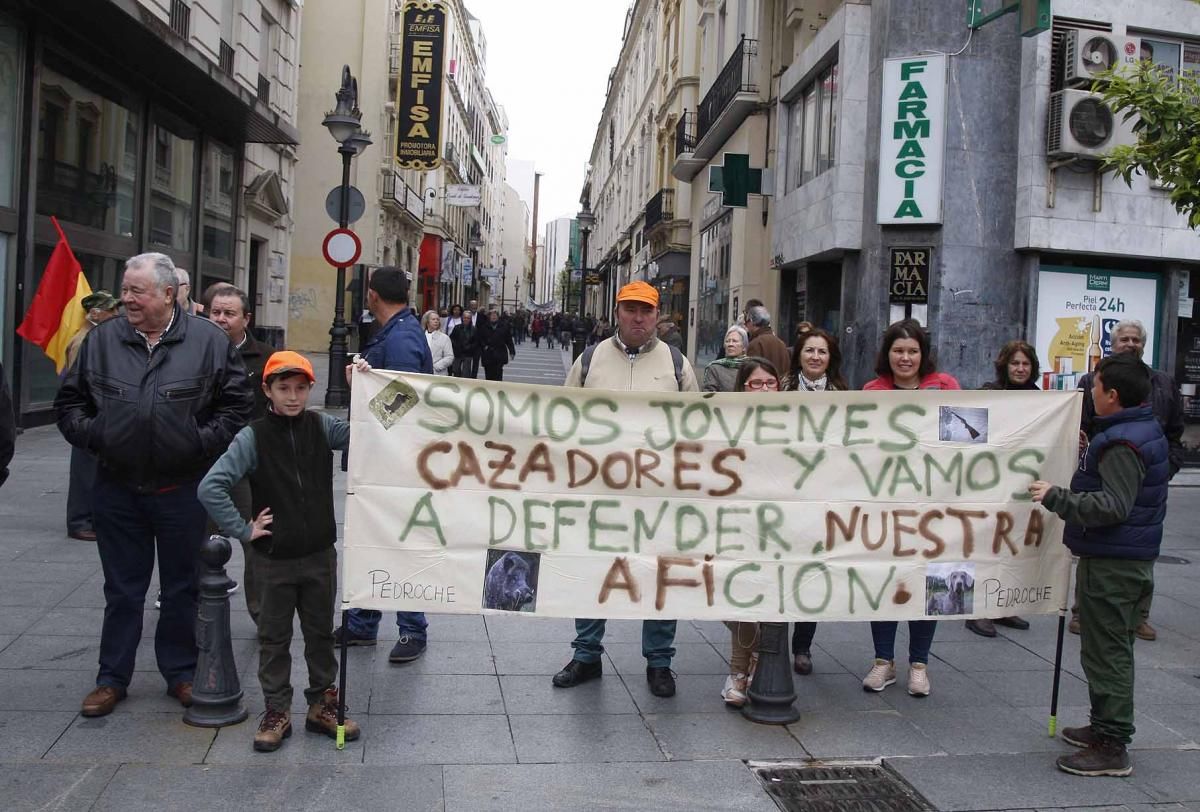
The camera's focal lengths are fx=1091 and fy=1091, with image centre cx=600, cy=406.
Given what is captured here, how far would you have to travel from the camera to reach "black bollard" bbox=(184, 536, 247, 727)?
467 centimetres

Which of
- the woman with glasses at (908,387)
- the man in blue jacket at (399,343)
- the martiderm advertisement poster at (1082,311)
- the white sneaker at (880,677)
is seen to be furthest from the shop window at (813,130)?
the white sneaker at (880,677)

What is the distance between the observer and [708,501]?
4.98 m

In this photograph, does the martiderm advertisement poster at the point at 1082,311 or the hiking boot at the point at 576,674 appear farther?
the martiderm advertisement poster at the point at 1082,311

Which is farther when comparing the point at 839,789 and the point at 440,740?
the point at 440,740

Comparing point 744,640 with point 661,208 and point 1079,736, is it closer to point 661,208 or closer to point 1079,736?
point 1079,736

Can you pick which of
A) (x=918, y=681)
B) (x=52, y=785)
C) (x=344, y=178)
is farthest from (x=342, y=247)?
(x=52, y=785)

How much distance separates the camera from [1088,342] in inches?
610

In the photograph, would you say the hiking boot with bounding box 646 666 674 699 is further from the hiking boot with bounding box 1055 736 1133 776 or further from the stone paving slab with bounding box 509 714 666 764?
the hiking boot with bounding box 1055 736 1133 776

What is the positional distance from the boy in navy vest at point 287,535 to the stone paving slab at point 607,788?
70 centimetres

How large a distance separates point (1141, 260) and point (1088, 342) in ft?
4.82

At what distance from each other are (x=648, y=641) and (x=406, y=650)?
128 centimetres

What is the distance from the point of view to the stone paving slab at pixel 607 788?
4.11 metres

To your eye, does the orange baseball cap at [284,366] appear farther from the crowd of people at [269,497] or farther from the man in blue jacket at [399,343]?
the man in blue jacket at [399,343]

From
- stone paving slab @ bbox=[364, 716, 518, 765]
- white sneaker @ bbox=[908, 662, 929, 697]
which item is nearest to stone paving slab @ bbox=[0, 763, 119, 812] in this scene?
stone paving slab @ bbox=[364, 716, 518, 765]
